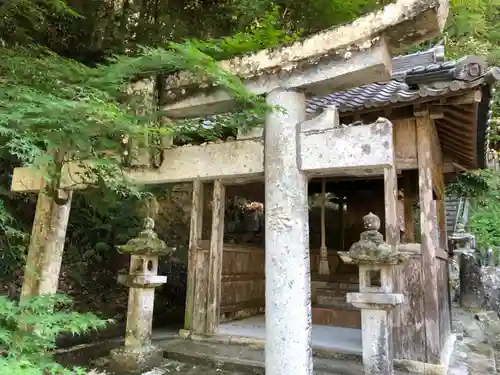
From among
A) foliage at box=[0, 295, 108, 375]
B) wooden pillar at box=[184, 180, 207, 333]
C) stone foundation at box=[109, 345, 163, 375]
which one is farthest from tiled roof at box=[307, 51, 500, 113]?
stone foundation at box=[109, 345, 163, 375]

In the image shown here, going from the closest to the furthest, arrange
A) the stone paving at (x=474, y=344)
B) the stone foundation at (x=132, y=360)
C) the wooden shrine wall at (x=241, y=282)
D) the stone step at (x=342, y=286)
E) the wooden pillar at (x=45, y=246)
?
1. the wooden pillar at (x=45, y=246)
2. the stone foundation at (x=132, y=360)
3. the stone paving at (x=474, y=344)
4. the wooden shrine wall at (x=241, y=282)
5. the stone step at (x=342, y=286)

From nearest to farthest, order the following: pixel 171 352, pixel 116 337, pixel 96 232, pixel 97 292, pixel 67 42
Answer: pixel 171 352 → pixel 116 337 → pixel 67 42 → pixel 97 292 → pixel 96 232

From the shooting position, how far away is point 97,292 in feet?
30.5

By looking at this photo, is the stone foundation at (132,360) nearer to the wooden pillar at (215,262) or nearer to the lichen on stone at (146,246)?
the lichen on stone at (146,246)

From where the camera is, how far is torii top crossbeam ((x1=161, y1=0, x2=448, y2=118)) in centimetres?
318

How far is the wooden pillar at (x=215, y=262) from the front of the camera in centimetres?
770

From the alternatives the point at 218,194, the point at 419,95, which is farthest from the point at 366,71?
the point at 218,194

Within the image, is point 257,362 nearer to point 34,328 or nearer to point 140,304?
point 140,304

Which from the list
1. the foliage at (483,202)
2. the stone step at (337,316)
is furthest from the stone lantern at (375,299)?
the foliage at (483,202)

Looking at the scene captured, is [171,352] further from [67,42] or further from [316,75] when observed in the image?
[67,42]

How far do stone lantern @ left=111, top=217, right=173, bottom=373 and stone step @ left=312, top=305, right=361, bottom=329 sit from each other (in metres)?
4.34

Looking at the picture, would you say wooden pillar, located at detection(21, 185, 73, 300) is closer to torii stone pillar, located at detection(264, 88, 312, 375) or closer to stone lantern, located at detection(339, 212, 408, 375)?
torii stone pillar, located at detection(264, 88, 312, 375)

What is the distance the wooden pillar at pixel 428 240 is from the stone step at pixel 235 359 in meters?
1.14

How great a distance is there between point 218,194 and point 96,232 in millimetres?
3809
